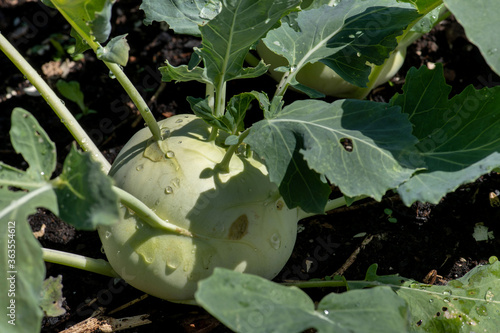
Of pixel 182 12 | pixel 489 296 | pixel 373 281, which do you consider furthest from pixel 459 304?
pixel 182 12

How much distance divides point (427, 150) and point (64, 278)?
103cm

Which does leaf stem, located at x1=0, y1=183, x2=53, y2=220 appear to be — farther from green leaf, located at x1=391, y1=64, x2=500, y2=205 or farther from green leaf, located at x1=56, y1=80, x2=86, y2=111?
green leaf, located at x1=56, y1=80, x2=86, y2=111

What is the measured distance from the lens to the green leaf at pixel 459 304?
122 centimetres

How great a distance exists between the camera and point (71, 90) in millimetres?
1858

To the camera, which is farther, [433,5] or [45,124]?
[45,124]

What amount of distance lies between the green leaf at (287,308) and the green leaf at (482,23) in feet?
1.55

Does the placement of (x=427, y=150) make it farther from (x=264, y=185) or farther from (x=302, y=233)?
(x=302, y=233)

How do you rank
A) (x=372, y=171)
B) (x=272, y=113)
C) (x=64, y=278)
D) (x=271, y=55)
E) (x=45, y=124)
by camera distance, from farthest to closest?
(x=45, y=124) → (x=271, y=55) → (x=64, y=278) → (x=272, y=113) → (x=372, y=171)

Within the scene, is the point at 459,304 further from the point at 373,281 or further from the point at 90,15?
the point at 90,15

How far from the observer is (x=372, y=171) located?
1056 mm

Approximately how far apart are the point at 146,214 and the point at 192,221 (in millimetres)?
108

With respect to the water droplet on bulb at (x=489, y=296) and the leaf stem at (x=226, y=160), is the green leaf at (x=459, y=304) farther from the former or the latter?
the leaf stem at (x=226, y=160)

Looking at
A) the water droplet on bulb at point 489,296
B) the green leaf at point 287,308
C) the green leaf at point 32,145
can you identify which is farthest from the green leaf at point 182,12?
the water droplet on bulb at point 489,296

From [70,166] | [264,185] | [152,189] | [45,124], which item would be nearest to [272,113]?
[264,185]
